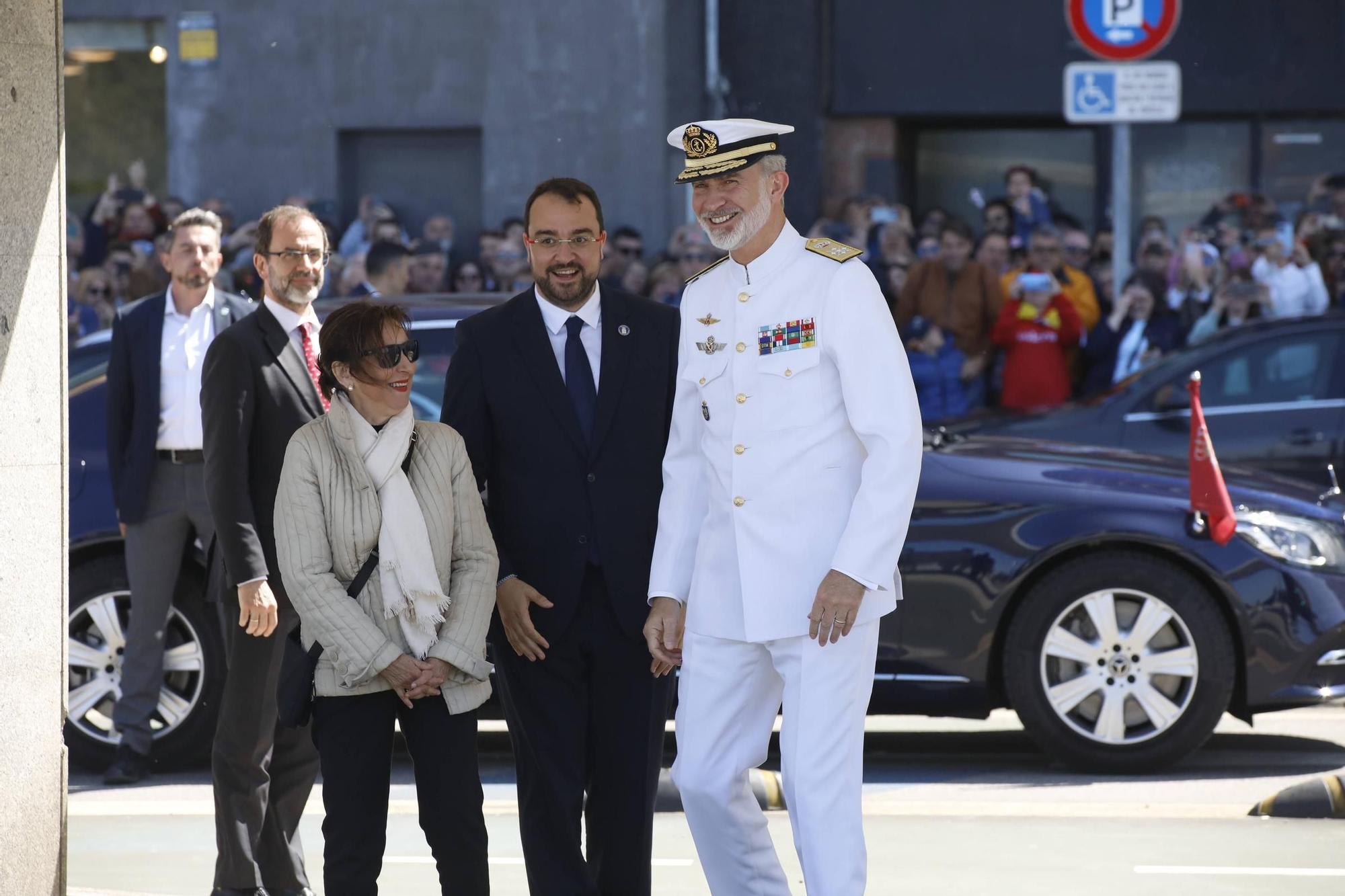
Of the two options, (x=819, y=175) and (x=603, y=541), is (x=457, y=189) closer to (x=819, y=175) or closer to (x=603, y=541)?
(x=819, y=175)

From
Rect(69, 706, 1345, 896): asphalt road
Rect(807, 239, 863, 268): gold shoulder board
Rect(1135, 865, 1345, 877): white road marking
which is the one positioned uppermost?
Rect(807, 239, 863, 268): gold shoulder board

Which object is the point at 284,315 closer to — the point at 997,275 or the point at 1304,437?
the point at 1304,437

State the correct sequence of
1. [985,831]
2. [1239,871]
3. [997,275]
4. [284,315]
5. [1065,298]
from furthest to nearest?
1. [997,275]
2. [1065,298]
3. [985,831]
4. [1239,871]
5. [284,315]

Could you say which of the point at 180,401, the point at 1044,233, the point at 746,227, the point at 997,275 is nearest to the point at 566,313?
the point at 746,227

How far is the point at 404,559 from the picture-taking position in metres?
5.15

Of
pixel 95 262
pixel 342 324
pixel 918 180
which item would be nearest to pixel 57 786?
pixel 342 324

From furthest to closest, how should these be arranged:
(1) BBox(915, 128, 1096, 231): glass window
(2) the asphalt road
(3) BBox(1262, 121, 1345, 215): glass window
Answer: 1. (1) BBox(915, 128, 1096, 231): glass window
2. (3) BBox(1262, 121, 1345, 215): glass window
3. (2) the asphalt road

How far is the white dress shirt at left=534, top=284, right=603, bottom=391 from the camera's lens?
5.55 m

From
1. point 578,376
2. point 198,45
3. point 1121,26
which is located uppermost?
point 198,45

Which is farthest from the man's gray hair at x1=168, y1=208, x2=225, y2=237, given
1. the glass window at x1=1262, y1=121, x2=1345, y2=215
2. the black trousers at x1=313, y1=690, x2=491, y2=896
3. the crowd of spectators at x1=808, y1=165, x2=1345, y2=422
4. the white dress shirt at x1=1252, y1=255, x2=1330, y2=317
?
the glass window at x1=1262, y1=121, x2=1345, y2=215

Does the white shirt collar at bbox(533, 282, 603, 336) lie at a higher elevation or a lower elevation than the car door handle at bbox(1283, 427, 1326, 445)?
higher

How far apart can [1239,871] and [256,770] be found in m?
2.98

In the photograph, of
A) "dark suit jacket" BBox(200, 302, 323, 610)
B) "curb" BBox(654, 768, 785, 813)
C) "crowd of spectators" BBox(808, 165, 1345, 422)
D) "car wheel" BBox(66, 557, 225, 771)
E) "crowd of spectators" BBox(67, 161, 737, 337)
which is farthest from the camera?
"crowd of spectators" BBox(67, 161, 737, 337)

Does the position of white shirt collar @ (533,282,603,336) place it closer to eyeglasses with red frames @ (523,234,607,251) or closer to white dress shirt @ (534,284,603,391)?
white dress shirt @ (534,284,603,391)
